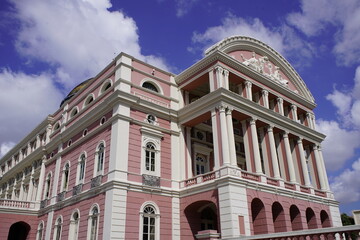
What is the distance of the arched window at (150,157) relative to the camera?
63.1ft

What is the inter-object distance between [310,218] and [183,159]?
9461 mm

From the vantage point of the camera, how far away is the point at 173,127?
21.3 meters

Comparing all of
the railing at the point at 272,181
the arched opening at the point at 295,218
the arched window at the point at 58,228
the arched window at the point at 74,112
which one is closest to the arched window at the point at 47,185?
the arched window at the point at 58,228

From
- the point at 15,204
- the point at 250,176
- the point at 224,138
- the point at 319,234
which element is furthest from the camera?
the point at 15,204

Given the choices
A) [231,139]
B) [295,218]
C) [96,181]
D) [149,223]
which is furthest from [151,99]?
[295,218]

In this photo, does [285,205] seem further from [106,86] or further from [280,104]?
[106,86]

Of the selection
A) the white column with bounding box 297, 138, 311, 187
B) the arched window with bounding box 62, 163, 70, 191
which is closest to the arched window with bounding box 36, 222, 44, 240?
the arched window with bounding box 62, 163, 70, 191

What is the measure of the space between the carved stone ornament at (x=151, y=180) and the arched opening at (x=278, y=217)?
23.2 feet

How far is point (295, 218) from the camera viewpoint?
20484 mm

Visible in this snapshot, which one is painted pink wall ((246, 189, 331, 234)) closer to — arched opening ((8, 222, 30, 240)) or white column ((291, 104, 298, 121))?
white column ((291, 104, 298, 121))

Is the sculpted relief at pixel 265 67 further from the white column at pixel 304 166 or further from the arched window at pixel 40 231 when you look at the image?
the arched window at pixel 40 231

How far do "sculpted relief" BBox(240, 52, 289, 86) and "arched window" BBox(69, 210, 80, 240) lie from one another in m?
14.9

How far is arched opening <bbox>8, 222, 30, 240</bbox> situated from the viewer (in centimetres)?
2605

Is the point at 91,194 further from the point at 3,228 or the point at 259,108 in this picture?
the point at 259,108
